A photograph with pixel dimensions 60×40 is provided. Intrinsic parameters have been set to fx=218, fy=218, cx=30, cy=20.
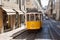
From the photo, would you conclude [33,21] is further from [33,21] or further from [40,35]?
[40,35]

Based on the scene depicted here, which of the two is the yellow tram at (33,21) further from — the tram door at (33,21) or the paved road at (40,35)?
the paved road at (40,35)

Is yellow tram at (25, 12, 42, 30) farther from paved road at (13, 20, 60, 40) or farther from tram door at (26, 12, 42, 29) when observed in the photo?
paved road at (13, 20, 60, 40)

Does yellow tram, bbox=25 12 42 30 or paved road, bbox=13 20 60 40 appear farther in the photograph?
yellow tram, bbox=25 12 42 30

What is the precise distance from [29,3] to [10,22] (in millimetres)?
36663

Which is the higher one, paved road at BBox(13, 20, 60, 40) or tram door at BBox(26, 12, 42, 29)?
tram door at BBox(26, 12, 42, 29)

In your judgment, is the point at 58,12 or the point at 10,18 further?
the point at 58,12

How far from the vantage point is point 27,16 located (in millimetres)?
29812

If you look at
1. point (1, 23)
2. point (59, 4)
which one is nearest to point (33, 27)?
point (1, 23)

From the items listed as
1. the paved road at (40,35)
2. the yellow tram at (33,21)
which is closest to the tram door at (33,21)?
the yellow tram at (33,21)

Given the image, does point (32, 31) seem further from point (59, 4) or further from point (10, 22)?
point (59, 4)

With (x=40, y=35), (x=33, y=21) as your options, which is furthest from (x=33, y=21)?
(x=40, y=35)

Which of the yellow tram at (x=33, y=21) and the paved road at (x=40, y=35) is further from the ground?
the yellow tram at (x=33, y=21)

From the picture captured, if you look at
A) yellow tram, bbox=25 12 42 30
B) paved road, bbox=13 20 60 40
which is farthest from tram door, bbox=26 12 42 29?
paved road, bbox=13 20 60 40

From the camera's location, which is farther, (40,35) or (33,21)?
(33,21)
